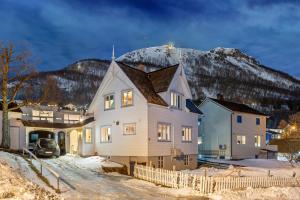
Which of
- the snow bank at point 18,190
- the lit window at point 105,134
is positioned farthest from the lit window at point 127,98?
the snow bank at point 18,190

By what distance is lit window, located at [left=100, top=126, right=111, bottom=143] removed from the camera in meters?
31.8

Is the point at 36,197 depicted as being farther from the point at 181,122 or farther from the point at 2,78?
Answer: the point at 2,78

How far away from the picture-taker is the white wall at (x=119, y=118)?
2864 cm

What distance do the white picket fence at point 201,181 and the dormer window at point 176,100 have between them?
29.4 feet

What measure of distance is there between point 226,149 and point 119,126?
20426 mm

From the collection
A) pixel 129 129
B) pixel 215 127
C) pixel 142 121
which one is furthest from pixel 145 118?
pixel 215 127

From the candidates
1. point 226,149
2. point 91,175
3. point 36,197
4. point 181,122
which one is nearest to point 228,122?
point 226,149

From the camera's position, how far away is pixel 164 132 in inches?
1197

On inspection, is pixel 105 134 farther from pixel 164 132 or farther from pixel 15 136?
pixel 15 136

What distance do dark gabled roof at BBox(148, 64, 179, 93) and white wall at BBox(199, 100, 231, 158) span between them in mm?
16237

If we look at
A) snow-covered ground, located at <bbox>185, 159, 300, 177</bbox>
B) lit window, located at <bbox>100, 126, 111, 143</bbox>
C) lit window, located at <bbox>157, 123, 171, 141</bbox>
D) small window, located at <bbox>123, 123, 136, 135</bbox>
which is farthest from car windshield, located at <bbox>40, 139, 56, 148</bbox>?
snow-covered ground, located at <bbox>185, 159, 300, 177</bbox>

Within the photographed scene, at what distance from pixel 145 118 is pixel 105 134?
19.0 feet

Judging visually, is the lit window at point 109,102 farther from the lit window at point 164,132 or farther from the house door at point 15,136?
the house door at point 15,136

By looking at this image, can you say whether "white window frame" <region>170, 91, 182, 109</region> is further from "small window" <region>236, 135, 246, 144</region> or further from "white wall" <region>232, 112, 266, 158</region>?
"small window" <region>236, 135, 246, 144</region>
